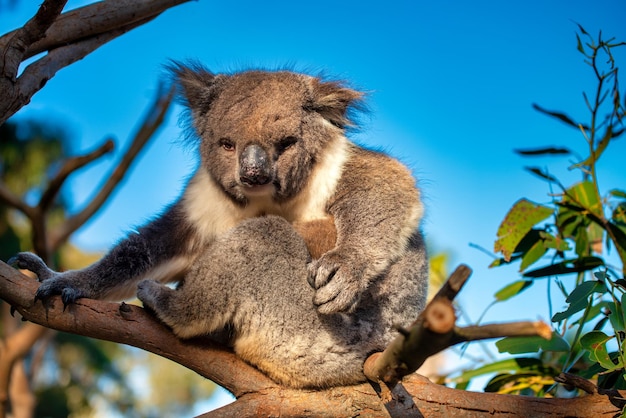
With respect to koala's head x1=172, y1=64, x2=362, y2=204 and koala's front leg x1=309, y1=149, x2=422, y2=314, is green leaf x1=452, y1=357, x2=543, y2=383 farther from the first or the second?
koala's head x1=172, y1=64, x2=362, y2=204

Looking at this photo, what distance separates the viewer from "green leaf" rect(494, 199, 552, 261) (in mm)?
3488

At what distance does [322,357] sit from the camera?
8.64ft

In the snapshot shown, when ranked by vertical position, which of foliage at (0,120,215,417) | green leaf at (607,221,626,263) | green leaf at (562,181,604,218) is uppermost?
green leaf at (562,181,604,218)

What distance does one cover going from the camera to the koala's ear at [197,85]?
126 inches

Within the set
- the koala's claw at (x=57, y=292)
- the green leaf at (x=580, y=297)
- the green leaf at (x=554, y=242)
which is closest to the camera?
the koala's claw at (x=57, y=292)

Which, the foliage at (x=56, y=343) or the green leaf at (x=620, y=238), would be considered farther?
the foliage at (x=56, y=343)

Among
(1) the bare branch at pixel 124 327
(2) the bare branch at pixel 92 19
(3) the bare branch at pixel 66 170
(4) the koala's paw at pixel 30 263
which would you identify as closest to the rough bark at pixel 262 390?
(1) the bare branch at pixel 124 327

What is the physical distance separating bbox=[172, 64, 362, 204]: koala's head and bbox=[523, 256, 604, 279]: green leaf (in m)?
1.49

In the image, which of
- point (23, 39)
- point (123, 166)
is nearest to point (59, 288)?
point (23, 39)

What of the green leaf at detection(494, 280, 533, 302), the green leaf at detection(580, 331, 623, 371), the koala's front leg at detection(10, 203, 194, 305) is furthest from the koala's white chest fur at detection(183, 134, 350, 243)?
the green leaf at detection(494, 280, 533, 302)

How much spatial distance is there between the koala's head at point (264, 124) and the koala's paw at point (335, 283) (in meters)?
0.52

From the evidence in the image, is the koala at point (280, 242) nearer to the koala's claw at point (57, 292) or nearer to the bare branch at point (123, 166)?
the koala's claw at point (57, 292)

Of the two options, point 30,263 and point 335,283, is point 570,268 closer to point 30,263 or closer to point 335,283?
point 335,283

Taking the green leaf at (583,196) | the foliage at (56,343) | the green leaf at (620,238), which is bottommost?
the foliage at (56,343)
